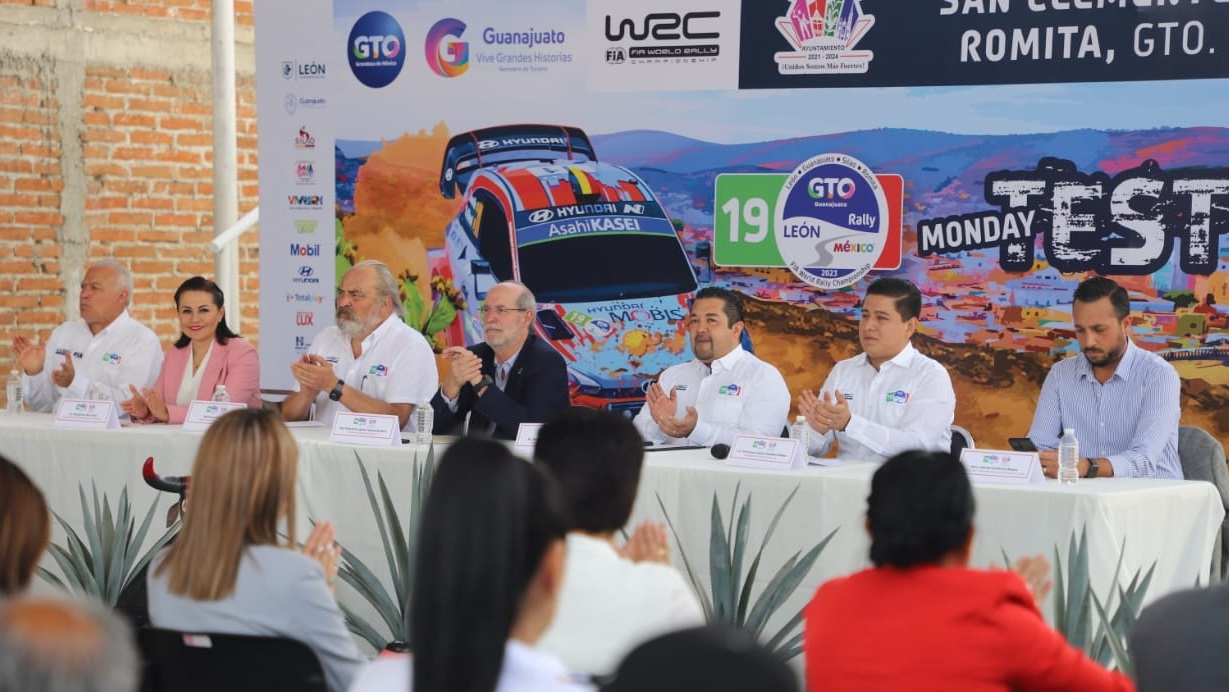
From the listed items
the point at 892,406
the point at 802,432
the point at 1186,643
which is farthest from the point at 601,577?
the point at 892,406

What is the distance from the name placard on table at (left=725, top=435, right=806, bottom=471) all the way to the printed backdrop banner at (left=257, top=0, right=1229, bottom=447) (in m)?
1.71

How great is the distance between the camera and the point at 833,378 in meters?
5.07

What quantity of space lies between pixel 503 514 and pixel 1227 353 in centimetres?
445

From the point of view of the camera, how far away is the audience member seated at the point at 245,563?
7.66 feet

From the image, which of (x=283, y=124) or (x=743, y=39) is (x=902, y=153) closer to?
(x=743, y=39)

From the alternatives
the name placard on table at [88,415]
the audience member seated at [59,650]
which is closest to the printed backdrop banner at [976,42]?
the name placard on table at [88,415]

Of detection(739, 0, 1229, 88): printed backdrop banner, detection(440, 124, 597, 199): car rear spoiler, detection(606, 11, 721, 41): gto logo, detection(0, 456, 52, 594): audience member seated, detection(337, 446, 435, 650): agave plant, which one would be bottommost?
detection(337, 446, 435, 650): agave plant

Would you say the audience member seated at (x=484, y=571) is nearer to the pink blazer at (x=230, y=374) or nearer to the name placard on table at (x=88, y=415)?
the name placard on table at (x=88, y=415)

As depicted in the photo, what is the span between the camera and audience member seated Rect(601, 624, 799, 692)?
1073mm

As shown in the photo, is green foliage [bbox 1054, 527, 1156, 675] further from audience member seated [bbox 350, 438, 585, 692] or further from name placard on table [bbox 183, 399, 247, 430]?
name placard on table [bbox 183, 399, 247, 430]

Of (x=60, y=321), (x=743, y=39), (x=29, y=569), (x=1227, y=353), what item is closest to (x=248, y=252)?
(x=60, y=321)

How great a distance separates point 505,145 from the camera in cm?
642

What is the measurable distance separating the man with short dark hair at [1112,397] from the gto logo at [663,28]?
213 cm

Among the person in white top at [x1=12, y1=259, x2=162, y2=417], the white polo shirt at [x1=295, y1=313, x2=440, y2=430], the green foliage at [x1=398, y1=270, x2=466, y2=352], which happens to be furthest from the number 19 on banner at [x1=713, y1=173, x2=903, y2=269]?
the person in white top at [x1=12, y1=259, x2=162, y2=417]
